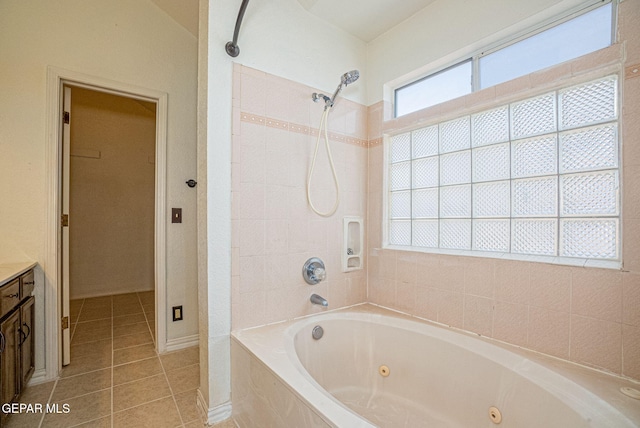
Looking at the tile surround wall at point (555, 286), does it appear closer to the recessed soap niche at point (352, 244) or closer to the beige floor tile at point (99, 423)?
the recessed soap niche at point (352, 244)

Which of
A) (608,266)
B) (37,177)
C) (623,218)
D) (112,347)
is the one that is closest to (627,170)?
(623,218)

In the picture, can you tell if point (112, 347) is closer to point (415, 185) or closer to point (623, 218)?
point (415, 185)

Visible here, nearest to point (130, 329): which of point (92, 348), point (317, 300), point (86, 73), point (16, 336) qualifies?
point (92, 348)

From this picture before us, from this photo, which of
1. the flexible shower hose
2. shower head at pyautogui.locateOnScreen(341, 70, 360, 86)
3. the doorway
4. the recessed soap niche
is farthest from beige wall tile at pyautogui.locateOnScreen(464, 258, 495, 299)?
the doorway

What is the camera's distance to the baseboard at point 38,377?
5.60 ft

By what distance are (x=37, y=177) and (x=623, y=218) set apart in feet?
9.99

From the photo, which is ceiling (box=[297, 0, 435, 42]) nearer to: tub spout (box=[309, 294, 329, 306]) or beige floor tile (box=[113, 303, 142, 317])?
tub spout (box=[309, 294, 329, 306])

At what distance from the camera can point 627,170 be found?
3.40 ft

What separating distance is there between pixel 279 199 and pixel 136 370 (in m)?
1.60

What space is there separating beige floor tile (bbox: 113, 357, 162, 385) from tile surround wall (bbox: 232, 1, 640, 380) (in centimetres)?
96

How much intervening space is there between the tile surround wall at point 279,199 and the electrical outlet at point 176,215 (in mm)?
1052

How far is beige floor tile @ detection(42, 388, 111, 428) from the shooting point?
1406mm

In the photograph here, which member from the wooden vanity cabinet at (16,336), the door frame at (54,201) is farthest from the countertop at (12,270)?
the door frame at (54,201)

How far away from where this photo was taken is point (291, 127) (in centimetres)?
165
